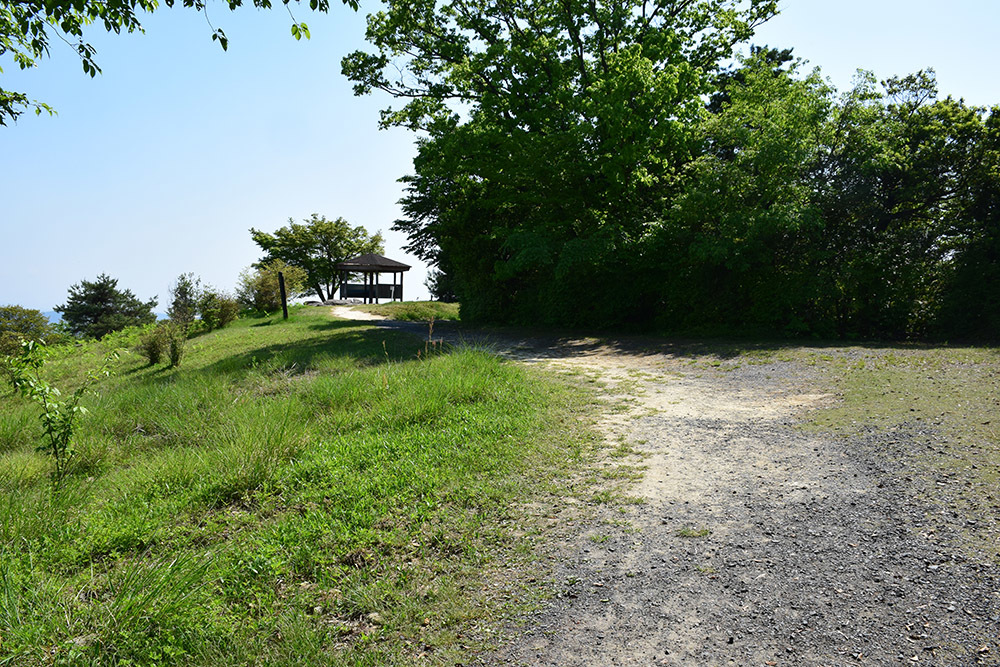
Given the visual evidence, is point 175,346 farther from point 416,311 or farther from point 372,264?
point 372,264

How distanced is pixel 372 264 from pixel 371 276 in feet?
6.11

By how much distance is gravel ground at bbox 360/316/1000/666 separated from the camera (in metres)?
2.28

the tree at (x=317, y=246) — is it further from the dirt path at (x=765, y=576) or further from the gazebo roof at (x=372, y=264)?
the dirt path at (x=765, y=576)

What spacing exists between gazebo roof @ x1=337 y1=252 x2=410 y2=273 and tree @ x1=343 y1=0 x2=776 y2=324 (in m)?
14.8

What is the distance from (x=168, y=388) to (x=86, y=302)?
120 ft

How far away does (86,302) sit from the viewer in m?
35.8

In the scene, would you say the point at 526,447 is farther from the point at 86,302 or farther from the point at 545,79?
the point at 86,302

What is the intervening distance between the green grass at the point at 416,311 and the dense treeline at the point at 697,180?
5153 mm

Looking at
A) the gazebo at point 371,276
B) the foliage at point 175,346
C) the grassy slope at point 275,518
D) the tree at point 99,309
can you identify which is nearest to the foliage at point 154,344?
the foliage at point 175,346

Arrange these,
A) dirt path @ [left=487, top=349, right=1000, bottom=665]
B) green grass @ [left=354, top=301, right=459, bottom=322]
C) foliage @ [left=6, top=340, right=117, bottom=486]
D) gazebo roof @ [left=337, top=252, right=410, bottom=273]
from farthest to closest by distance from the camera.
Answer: gazebo roof @ [left=337, top=252, right=410, bottom=273], green grass @ [left=354, top=301, right=459, bottom=322], foliage @ [left=6, top=340, right=117, bottom=486], dirt path @ [left=487, top=349, right=1000, bottom=665]

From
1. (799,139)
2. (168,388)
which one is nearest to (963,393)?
(799,139)

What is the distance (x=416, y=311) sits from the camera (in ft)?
72.9

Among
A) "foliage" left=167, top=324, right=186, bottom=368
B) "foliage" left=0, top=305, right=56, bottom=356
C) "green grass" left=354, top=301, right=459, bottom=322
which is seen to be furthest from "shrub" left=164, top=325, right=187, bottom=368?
"foliage" left=0, top=305, right=56, bottom=356

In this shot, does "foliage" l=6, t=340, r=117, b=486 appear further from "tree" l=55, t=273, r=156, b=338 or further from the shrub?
"tree" l=55, t=273, r=156, b=338
